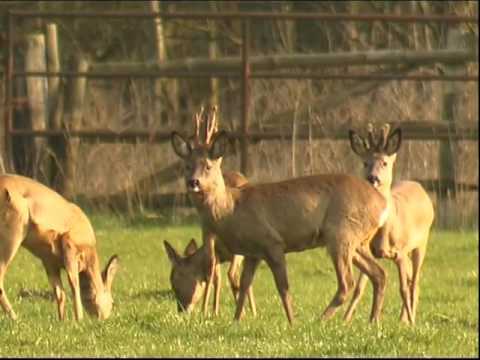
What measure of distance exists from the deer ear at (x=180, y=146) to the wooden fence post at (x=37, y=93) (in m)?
7.97

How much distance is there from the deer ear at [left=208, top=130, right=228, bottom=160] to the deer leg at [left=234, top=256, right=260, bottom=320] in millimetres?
838

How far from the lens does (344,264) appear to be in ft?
41.1

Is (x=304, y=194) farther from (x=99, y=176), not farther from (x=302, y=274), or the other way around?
(x=99, y=176)

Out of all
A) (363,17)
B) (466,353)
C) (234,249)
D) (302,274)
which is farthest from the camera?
(363,17)

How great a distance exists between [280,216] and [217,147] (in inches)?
28.3

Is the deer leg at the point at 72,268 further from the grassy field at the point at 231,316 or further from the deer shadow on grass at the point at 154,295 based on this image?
the deer shadow on grass at the point at 154,295

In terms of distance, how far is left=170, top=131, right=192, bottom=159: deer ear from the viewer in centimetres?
1237

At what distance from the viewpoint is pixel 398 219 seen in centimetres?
1387

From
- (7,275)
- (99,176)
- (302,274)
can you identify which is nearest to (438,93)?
(99,176)

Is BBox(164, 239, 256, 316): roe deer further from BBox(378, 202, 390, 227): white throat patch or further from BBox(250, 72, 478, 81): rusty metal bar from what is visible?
BBox(250, 72, 478, 81): rusty metal bar

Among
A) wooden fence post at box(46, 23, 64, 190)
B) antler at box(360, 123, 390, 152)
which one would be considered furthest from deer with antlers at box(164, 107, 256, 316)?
wooden fence post at box(46, 23, 64, 190)

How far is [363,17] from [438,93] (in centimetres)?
220

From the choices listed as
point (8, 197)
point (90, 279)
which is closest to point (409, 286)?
point (90, 279)

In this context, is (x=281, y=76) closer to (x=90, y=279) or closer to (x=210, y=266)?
(x=210, y=266)
